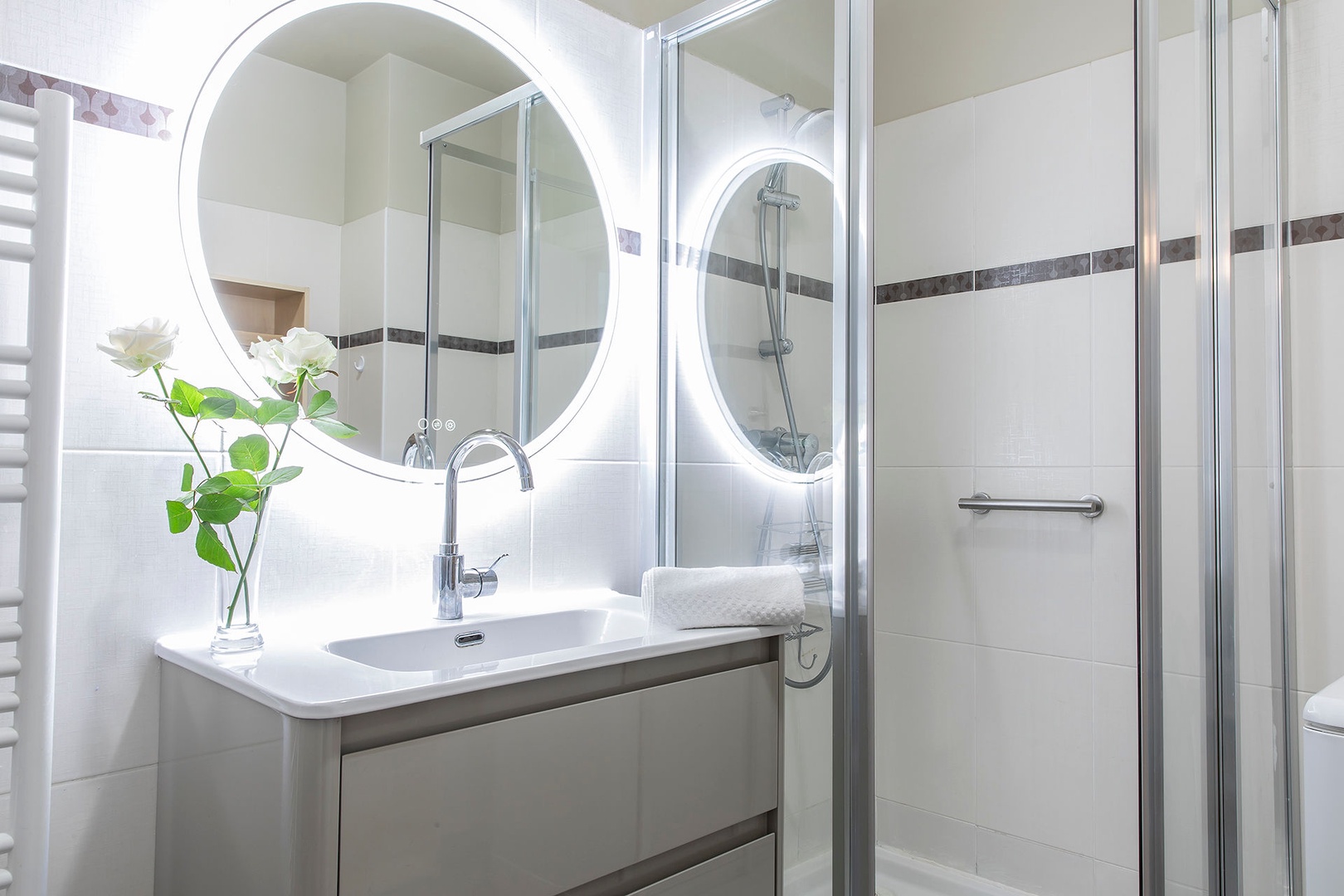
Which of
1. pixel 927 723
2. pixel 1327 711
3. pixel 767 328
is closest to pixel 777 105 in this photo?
pixel 767 328

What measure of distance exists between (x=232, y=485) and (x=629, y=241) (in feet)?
3.12

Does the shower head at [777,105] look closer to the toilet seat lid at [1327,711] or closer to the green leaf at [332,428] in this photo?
the green leaf at [332,428]

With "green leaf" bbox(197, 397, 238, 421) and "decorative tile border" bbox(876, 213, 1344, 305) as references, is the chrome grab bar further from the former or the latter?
"green leaf" bbox(197, 397, 238, 421)

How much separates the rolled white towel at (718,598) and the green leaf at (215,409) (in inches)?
24.6

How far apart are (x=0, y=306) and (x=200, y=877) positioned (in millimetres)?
694

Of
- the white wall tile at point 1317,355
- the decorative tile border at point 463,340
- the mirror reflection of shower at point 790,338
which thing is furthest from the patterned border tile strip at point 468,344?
the white wall tile at point 1317,355

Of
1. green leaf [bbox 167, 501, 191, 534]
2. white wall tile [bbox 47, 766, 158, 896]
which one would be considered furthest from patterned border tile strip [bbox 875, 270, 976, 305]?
white wall tile [bbox 47, 766, 158, 896]

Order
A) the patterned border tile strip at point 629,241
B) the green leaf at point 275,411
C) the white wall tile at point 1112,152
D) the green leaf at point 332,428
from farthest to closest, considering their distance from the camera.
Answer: the patterned border tile strip at point 629,241 → the white wall tile at point 1112,152 → the green leaf at point 332,428 → the green leaf at point 275,411

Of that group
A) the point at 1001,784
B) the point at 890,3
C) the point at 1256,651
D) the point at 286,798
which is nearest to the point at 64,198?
the point at 286,798

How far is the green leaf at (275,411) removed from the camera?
1.07 m

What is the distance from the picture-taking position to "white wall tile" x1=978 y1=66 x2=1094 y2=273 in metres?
1.39

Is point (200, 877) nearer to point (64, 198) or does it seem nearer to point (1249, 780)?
point (64, 198)

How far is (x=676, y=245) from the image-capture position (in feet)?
5.50

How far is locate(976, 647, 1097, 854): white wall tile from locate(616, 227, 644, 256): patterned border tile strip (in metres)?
1.01
